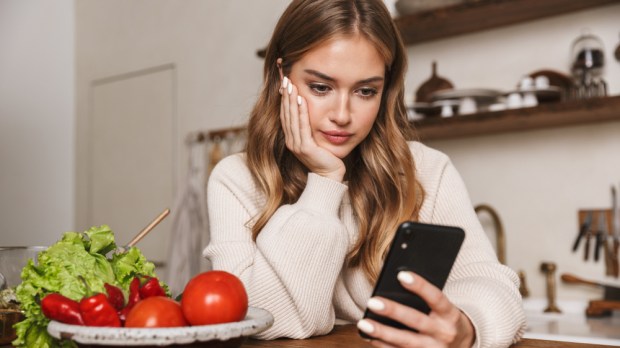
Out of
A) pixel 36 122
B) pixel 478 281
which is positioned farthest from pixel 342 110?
pixel 36 122

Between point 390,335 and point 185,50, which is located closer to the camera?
point 390,335

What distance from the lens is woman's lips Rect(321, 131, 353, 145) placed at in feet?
4.87

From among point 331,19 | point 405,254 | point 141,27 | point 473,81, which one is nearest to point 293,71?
point 331,19

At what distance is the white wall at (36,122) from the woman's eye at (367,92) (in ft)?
10.6

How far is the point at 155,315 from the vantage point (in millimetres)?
792

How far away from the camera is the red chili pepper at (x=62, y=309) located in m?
0.83

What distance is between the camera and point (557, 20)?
252cm

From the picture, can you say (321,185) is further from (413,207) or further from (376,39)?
(376,39)

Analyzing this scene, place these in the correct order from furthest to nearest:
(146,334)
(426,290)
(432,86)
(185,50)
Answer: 1. (185,50)
2. (432,86)
3. (426,290)
4. (146,334)

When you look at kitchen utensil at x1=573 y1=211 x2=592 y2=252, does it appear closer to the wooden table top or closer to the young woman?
the young woman

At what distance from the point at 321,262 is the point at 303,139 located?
0.33 m

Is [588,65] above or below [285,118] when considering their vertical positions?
above

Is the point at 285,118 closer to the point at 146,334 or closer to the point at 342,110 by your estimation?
the point at 342,110

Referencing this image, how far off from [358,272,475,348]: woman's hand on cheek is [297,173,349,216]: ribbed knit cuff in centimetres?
48
